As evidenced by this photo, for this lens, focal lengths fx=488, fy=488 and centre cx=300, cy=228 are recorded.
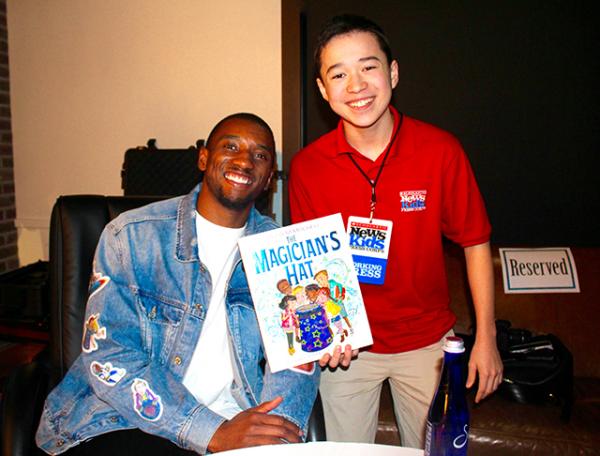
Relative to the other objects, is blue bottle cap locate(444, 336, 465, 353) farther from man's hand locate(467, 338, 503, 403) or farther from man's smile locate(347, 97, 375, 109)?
man's smile locate(347, 97, 375, 109)

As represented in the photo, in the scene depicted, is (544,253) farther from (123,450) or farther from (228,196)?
(123,450)

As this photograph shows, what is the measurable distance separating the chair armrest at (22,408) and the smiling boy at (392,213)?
925mm

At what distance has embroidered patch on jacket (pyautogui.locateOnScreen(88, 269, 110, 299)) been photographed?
1.40 meters

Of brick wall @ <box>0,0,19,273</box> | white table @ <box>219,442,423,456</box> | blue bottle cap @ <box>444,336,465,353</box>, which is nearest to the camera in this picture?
blue bottle cap @ <box>444,336,465,353</box>

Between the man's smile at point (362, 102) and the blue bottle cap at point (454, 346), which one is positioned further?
the man's smile at point (362, 102)

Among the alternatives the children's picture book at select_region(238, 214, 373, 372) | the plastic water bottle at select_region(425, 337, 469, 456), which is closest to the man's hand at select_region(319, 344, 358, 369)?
the children's picture book at select_region(238, 214, 373, 372)

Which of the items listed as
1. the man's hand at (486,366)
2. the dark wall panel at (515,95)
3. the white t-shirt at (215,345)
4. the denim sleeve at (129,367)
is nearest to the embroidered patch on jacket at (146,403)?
the denim sleeve at (129,367)

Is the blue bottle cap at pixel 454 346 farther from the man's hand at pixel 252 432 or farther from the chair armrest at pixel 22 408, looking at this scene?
the chair armrest at pixel 22 408

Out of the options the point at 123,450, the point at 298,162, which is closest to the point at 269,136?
the point at 298,162

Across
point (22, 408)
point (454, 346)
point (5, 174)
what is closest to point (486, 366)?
point (454, 346)

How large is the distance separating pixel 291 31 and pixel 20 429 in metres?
2.41

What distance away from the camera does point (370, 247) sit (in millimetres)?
1612

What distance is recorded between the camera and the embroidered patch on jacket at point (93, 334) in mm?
1363

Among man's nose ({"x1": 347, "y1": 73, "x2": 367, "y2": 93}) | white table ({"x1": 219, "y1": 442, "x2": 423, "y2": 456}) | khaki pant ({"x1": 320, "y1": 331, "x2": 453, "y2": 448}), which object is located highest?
man's nose ({"x1": 347, "y1": 73, "x2": 367, "y2": 93})
